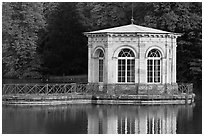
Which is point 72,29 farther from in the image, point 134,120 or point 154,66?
point 134,120

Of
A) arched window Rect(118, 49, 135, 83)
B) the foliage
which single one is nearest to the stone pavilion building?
arched window Rect(118, 49, 135, 83)

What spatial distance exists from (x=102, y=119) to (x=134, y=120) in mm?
1305

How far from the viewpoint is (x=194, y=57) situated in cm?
4912

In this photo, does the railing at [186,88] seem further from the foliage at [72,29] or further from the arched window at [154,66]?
the foliage at [72,29]

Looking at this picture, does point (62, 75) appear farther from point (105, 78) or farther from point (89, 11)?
point (105, 78)

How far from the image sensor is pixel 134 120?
28.2 meters

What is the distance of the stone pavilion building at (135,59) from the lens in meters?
36.0

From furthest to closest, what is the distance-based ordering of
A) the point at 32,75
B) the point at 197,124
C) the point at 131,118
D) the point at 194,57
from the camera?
the point at 32,75
the point at 194,57
the point at 131,118
the point at 197,124

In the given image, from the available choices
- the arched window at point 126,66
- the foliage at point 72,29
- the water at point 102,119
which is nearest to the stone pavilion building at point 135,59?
the arched window at point 126,66

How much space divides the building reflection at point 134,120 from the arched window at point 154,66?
Result: 119 inches

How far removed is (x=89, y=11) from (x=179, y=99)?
995 inches

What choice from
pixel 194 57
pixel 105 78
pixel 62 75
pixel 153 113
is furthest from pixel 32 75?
pixel 153 113

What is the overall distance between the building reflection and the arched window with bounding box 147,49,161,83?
303 centimetres

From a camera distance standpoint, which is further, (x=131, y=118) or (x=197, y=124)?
(x=131, y=118)
